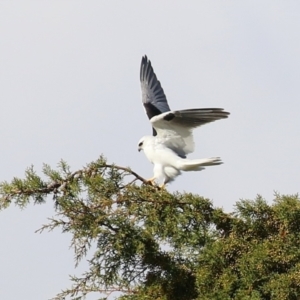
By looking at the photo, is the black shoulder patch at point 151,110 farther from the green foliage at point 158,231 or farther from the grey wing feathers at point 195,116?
the green foliage at point 158,231

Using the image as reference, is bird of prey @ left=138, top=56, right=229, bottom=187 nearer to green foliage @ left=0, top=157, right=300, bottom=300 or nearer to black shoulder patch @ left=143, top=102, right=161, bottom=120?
black shoulder patch @ left=143, top=102, right=161, bottom=120

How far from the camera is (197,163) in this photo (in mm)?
7129

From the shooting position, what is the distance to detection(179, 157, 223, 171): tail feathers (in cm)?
691

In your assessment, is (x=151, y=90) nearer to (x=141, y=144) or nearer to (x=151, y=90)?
(x=151, y=90)

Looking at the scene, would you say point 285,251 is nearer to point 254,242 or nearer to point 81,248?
point 254,242

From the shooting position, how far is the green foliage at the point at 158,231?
4879mm

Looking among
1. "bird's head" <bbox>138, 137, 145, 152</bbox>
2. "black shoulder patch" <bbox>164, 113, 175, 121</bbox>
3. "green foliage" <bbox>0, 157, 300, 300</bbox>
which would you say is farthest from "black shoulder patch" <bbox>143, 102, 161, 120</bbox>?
"green foliage" <bbox>0, 157, 300, 300</bbox>

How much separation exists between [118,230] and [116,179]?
45cm

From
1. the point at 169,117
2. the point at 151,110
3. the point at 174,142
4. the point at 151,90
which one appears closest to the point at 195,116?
the point at 169,117

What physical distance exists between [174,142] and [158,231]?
8.85ft

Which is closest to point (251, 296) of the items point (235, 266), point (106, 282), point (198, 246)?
point (235, 266)

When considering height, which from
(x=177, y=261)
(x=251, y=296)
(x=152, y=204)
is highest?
(x=152, y=204)

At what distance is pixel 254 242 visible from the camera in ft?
16.2

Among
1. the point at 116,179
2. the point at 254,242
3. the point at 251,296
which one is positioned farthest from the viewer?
the point at 116,179
